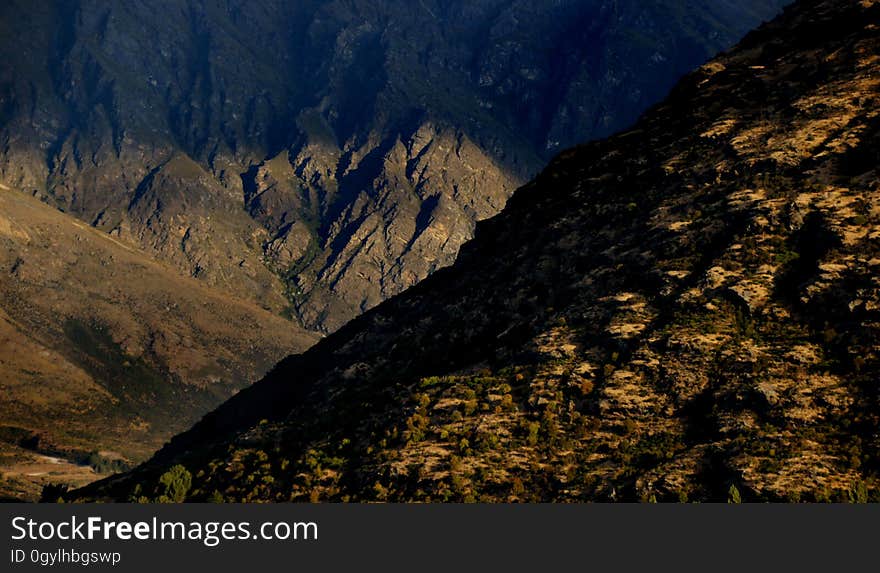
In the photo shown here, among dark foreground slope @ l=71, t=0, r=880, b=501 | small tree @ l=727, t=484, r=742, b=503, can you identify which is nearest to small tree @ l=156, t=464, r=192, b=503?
dark foreground slope @ l=71, t=0, r=880, b=501

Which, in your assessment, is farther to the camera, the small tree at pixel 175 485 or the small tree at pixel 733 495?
the small tree at pixel 175 485

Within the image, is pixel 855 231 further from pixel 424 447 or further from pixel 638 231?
pixel 424 447

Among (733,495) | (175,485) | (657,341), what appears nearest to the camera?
(733,495)

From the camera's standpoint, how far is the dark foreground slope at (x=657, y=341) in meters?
60.8

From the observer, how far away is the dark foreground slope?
200 ft

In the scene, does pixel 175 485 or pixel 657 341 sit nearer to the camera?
pixel 657 341

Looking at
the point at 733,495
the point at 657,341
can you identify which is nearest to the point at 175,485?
the point at 657,341

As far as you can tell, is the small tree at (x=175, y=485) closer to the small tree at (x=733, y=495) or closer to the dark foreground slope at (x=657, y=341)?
the dark foreground slope at (x=657, y=341)

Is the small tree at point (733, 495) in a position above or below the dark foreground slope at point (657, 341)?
below

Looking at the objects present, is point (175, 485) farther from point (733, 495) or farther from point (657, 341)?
point (733, 495)

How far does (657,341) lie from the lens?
69312mm

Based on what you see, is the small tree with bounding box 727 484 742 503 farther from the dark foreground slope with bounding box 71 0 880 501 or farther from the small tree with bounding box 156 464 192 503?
the small tree with bounding box 156 464 192 503

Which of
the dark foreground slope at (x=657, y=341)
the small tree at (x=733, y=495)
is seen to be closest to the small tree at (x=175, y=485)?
the dark foreground slope at (x=657, y=341)

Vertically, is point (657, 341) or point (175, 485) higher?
point (657, 341)
